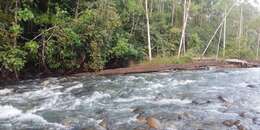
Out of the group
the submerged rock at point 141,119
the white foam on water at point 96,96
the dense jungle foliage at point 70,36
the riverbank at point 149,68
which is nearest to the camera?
the submerged rock at point 141,119

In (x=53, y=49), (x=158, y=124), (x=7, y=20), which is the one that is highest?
(x=7, y=20)

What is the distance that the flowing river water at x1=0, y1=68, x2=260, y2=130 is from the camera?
7965 mm

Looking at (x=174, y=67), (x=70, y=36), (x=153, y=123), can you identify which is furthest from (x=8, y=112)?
(x=174, y=67)

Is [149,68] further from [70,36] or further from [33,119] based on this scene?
[33,119]

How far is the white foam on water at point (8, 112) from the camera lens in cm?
862

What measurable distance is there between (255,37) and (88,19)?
38076mm

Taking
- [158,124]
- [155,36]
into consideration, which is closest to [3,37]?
[158,124]

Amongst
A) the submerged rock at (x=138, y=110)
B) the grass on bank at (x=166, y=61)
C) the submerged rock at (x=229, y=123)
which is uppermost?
the grass on bank at (x=166, y=61)

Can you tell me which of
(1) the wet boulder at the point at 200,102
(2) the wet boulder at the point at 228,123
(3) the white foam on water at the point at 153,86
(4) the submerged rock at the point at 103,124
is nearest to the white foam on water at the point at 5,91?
(3) the white foam on water at the point at 153,86

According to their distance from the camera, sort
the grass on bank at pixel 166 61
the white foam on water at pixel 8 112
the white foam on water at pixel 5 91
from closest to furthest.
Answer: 1. the white foam on water at pixel 8 112
2. the white foam on water at pixel 5 91
3. the grass on bank at pixel 166 61

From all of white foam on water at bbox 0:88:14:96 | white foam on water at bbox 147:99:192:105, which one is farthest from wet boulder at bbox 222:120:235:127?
white foam on water at bbox 0:88:14:96

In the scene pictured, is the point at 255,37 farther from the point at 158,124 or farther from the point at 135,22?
the point at 158,124

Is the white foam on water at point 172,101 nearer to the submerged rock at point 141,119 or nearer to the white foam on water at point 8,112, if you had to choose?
the submerged rock at point 141,119

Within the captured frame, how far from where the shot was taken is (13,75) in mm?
14695
